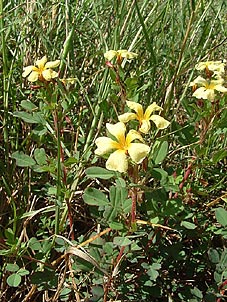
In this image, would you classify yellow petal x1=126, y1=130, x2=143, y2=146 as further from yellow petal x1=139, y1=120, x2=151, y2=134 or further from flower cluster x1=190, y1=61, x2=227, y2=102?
flower cluster x1=190, y1=61, x2=227, y2=102

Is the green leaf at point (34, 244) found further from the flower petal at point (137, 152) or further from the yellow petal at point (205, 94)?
the yellow petal at point (205, 94)

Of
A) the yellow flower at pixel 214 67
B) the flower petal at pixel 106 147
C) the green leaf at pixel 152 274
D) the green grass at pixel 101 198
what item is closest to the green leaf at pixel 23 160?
the green grass at pixel 101 198

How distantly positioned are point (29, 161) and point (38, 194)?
224mm

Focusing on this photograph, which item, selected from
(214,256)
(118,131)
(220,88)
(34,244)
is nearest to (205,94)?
(220,88)

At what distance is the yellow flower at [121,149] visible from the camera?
2.99ft

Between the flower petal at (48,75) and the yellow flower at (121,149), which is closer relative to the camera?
the yellow flower at (121,149)

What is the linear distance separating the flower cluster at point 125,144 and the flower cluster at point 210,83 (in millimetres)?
151

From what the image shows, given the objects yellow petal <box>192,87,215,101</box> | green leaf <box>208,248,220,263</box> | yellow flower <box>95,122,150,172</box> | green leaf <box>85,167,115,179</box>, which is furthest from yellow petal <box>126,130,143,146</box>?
green leaf <box>208,248,220,263</box>

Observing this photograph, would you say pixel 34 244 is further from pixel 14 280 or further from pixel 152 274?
pixel 152 274

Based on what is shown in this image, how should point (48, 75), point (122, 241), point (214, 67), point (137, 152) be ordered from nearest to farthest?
point (137, 152) → point (122, 241) → point (48, 75) → point (214, 67)

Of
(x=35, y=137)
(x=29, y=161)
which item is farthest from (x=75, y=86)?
(x=29, y=161)

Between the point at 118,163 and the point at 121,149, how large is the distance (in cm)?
5

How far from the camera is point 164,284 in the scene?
1350 millimetres

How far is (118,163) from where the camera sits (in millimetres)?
914
